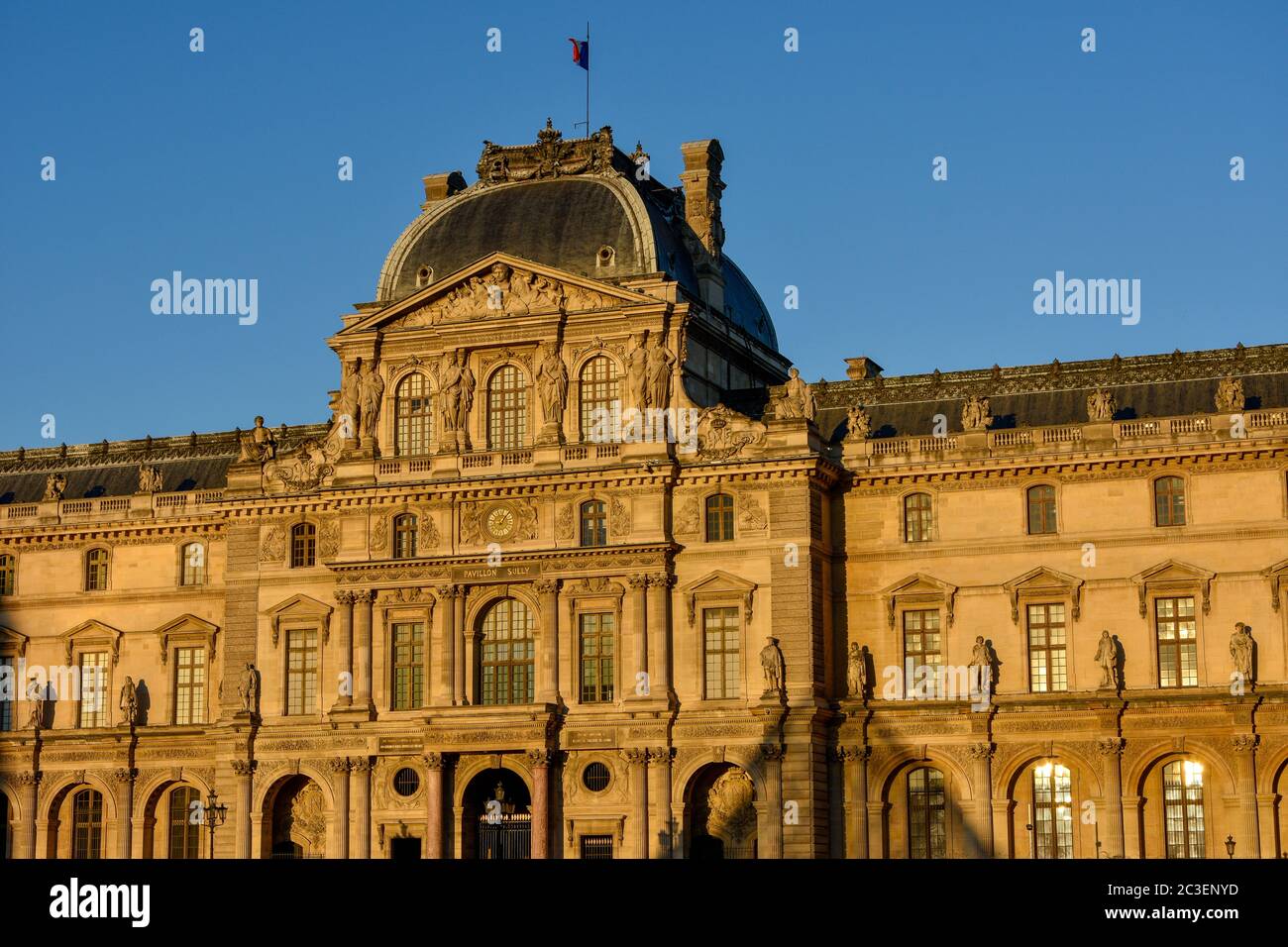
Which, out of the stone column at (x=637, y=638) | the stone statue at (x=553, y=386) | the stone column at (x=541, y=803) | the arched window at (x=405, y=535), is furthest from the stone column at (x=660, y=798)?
the stone statue at (x=553, y=386)

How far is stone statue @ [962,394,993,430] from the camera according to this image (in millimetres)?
73875

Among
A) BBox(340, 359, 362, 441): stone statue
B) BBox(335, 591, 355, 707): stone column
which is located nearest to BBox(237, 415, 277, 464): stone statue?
BBox(340, 359, 362, 441): stone statue

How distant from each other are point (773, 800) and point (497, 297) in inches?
771

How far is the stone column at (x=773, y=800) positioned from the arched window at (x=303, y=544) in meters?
17.9

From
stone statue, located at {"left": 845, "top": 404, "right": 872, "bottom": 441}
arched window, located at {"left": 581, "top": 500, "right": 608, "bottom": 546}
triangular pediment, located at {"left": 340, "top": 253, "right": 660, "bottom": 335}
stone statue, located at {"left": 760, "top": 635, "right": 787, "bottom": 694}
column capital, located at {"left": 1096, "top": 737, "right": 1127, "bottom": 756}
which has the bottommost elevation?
column capital, located at {"left": 1096, "top": 737, "right": 1127, "bottom": 756}

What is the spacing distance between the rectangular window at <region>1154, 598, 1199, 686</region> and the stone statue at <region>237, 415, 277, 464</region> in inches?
1233

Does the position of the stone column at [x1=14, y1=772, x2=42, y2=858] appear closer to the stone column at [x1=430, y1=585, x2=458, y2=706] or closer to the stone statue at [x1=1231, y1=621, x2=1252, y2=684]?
the stone column at [x1=430, y1=585, x2=458, y2=706]

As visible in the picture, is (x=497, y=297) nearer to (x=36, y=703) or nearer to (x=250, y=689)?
(x=250, y=689)

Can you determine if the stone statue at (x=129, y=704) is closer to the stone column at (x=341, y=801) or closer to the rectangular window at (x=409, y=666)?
the stone column at (x=341, y=801)

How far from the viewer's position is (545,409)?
7619 cm

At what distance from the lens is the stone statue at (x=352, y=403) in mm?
78625
